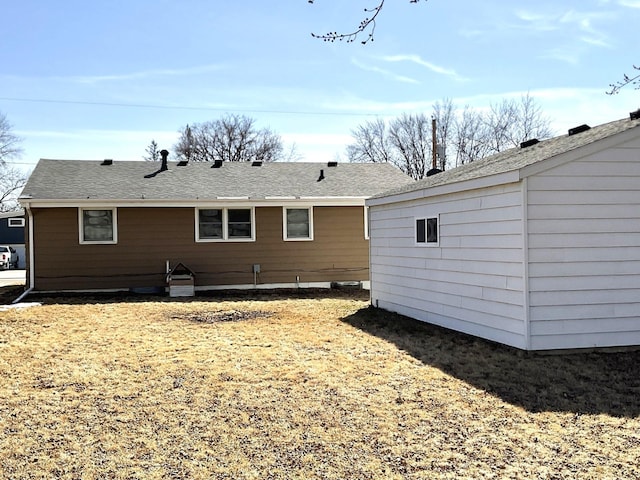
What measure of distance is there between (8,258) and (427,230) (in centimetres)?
2960

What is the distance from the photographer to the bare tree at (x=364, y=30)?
14.4 feet

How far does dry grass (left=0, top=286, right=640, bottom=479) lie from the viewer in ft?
11.7

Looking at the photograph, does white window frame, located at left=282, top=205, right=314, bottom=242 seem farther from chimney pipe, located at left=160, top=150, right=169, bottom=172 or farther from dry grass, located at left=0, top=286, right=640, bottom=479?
dry grass, located at left=0, top=286, right=640, bottom=479

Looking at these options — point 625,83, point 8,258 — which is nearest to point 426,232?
point 625,83

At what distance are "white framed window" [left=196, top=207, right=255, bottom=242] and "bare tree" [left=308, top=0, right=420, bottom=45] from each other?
10.5 m

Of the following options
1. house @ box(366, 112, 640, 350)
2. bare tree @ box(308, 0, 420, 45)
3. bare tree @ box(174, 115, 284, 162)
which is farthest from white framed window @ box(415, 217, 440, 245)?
bare tree @ box(174, 115, 284, 162)

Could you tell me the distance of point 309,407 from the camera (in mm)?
4719

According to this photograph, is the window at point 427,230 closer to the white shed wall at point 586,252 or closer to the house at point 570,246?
the house at point 570,246

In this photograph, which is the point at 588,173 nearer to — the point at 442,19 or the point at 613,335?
the point at 613,335

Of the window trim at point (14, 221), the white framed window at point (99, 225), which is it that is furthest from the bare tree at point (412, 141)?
the white framed window at point (99, 225)

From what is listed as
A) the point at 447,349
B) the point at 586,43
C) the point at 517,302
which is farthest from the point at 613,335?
the point at 586,43

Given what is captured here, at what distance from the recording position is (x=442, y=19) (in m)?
5.61

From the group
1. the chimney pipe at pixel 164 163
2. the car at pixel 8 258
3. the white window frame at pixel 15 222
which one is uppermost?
the chimney pipe at pixel 164 163

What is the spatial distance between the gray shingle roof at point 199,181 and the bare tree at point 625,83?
8.71 metres
